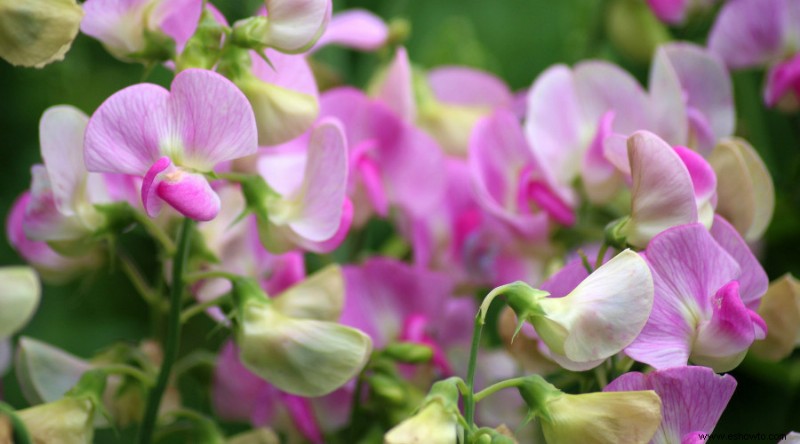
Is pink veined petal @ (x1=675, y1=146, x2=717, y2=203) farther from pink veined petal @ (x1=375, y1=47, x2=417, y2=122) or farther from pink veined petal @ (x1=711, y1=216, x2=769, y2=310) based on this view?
pink veined petal @ (x1=375, y1=47, x2=417, y2=122)

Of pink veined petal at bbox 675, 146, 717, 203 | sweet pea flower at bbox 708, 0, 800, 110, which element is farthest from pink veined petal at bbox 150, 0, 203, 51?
sweet pea flower at bbox 708, 0, 800, 110

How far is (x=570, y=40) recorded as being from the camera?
884 mm

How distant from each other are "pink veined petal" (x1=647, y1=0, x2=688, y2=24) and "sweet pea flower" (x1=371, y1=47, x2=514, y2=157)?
13cm

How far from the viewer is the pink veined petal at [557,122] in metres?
0.65

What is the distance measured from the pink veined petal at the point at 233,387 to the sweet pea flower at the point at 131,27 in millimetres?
191

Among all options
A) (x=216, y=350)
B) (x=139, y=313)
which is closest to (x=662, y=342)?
(x=216, y=350)

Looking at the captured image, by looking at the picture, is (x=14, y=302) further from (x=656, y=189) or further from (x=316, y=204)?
(x=656, y=189)

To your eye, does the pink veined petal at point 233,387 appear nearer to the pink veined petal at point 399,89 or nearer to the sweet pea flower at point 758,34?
the pink veined petal at point 399,89

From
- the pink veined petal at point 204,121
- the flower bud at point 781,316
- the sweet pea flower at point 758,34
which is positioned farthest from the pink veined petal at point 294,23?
the sweet pea flower at point 758,34

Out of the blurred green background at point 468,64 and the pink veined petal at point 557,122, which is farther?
the blurred green background at point 468,64

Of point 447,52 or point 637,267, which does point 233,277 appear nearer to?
point 637,267

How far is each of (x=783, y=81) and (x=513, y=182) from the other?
0.19 m

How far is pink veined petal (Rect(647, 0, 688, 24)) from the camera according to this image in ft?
2.53

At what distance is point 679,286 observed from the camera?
45 centimetres
